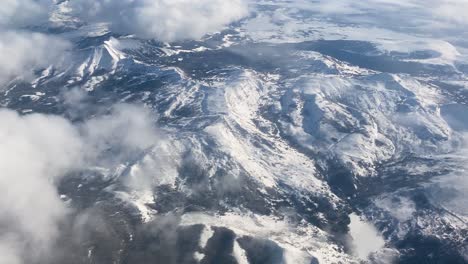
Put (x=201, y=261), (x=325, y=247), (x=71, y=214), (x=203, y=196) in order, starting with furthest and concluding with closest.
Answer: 1. (x=203, y=196)
2. (x=71, y=214)
3. (x=325, y=247)
4. (x=201, y=261)

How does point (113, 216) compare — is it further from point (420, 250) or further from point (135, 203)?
point (420, 250)

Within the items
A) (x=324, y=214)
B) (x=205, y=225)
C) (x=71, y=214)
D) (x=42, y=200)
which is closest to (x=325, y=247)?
(x=324, y=214)

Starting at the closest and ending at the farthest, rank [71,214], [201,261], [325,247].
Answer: [201,261] < [325,247] < [71,214]

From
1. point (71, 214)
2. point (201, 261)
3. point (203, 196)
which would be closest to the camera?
→ point (201, 261)

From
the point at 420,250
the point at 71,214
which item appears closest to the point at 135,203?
the point at 71,214

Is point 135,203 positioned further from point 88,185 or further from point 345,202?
point 345,202

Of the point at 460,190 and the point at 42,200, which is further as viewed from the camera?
the point at 460,190

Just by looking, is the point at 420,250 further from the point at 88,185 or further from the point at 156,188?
the point at 88,185

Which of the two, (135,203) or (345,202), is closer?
(135,203)
